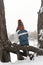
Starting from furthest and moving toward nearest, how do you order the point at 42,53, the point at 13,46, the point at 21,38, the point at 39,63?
the point at 21,38 → the point at 13,46 → the point at 42,53 → the point at 39,63

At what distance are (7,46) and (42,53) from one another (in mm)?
1122

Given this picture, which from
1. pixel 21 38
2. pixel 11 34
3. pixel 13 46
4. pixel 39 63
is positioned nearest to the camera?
pixel 39 63

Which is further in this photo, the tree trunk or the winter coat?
the winter coat

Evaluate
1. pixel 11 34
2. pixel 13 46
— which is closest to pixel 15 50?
pixel 13 46

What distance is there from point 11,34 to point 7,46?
2795 centimetres

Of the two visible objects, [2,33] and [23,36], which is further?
[23,36]

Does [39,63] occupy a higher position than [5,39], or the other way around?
[5,39]

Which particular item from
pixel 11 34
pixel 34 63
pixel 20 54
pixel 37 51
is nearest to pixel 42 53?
pixel 37 51

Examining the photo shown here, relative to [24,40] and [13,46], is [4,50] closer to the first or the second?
[13,46]

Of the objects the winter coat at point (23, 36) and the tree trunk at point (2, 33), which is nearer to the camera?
the tree trunk at point (2, 33)

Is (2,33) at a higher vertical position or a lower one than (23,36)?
higher

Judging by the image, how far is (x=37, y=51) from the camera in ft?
23.1

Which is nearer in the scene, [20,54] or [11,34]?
[20,54]

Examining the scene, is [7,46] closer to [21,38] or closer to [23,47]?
[23,47]
